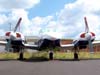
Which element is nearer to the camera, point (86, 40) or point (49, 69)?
point (49, 69)

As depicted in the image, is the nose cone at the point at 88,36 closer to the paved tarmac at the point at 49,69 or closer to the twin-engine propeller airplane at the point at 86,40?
the twin-engine propeller airplane at the point at 86,40

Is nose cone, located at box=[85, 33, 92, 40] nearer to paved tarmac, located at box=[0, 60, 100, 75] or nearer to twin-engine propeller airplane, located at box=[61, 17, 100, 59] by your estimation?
twin-engine propeller airplane, located at box=[61, 17, 100, 59]

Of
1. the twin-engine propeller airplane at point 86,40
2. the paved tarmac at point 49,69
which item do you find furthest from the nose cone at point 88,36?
the paved tarmac at point 49,69

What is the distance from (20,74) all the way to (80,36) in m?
15.8

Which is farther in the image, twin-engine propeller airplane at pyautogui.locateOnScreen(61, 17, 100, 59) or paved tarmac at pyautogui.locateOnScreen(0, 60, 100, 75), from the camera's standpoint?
twin-engine propeller airplane at pyautogui.locateOnScreen(61, 17, 100, 59)

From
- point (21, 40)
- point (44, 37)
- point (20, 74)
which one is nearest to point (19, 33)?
point (21, 40)

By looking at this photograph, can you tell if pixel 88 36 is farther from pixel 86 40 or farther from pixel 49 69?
pixel 49 69

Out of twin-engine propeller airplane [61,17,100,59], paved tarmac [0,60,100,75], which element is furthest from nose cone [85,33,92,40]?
paved tarmac [0,60,100,75]

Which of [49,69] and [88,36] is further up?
[88,36]

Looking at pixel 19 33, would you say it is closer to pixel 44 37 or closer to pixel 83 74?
pixel 44 37

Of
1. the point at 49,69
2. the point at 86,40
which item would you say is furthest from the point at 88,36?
the point at 49,69

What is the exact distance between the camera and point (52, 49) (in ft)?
94.4

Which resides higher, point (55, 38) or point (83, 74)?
point (55, 38)

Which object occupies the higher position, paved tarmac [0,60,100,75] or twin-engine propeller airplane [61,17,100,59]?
twin-engine propeller airplane [61,17,100,59]
